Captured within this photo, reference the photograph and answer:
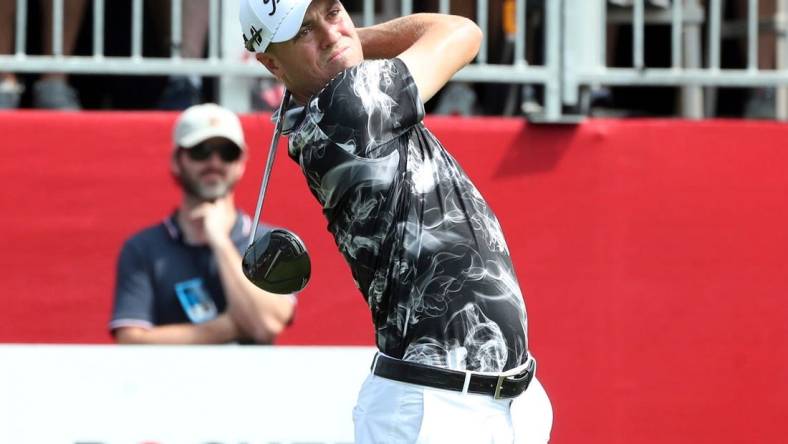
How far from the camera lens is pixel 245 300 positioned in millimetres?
5539

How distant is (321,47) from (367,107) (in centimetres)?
22

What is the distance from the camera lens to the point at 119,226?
5785 millimetres

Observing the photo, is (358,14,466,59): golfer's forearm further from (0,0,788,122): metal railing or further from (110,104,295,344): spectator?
(0,0,788,122): metal railing

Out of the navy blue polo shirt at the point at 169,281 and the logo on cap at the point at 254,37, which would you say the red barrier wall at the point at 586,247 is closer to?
the navy blue polo shirt at the point at 169,281

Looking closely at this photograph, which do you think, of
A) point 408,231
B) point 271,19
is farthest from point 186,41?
point 408,231

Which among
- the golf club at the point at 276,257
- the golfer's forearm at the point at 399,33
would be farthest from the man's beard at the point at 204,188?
the golf club at the point at 276,257

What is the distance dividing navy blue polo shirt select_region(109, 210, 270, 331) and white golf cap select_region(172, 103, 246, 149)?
0.32 metres

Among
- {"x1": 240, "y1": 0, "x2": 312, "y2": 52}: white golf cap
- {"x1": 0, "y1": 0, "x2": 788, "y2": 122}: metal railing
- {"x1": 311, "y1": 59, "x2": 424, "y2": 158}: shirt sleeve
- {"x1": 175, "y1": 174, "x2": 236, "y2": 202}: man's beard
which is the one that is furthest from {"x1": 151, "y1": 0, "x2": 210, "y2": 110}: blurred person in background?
{"x1": 311, "y1": 59, "x2": 424, "y2": 158}: shirt sleeve

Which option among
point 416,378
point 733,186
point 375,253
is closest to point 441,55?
point 375,253

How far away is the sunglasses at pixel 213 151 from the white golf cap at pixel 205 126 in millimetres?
27

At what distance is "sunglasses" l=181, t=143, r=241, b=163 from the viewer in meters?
5.69

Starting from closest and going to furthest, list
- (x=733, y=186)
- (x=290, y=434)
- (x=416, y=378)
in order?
(x=416, y=378) < (x=290, y=434) < (x=733, y=186)

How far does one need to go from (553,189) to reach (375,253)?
259 cm

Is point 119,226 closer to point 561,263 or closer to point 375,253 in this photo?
point 561,263
